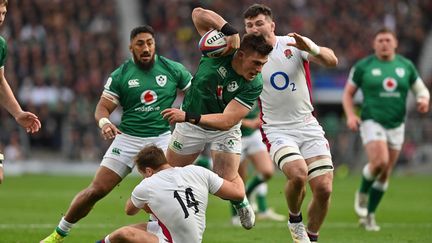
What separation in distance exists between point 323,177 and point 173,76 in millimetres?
2564

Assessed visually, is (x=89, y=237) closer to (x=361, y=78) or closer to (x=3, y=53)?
(x=3, y=53)

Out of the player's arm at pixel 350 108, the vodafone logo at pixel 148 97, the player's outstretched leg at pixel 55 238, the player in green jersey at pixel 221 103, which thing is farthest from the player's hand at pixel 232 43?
the player's arm at pixel 350 108

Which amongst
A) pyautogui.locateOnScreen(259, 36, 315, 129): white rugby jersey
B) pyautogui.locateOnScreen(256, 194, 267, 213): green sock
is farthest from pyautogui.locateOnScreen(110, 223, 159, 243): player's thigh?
pyautogui.locateOnScreen(256, 194, 267, 213): green sock

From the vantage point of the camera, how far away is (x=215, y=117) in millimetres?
10391

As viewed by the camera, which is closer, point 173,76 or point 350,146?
point 173,76

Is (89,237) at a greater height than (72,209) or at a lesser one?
lesser

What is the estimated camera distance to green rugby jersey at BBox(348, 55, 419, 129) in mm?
14932

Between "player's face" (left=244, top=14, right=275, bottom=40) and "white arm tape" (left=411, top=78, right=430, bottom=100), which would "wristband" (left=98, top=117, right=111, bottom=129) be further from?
"white arm tape" (left=411, top=78, right=430, bottom=100)

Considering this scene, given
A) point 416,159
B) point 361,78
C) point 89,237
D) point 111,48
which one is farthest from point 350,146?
point 89,237

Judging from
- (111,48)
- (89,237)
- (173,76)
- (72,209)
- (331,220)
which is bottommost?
(111,48)

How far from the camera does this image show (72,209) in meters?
11.9

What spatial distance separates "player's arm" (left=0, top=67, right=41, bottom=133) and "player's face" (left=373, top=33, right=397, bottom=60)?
20.6 ft

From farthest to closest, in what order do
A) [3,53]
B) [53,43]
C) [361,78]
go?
[53,43] < [361,78] < [3,53]

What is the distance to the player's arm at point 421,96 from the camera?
14.5m
